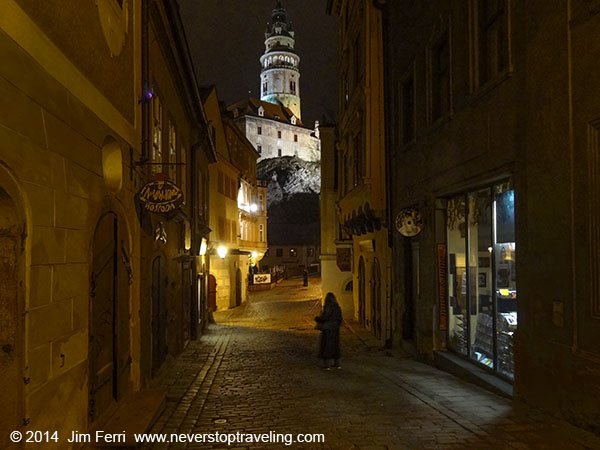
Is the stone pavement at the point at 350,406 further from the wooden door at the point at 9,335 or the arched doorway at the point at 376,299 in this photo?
the arched doorway at the point at 376,299

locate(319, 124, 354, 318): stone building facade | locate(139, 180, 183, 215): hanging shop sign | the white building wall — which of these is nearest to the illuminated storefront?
locate(139, 180, 183, 215): hanging shop sign

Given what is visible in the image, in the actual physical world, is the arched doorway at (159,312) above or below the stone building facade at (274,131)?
below

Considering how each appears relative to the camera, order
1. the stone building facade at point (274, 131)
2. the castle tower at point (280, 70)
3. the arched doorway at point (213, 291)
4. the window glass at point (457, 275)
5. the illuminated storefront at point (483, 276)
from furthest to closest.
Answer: the castle tower at point (280, 70) < the stone building facade at point (274, 131) < the arched doorway at point (213, 291) < the window glass at point (457, 275) < the illuminated storefront at point (483, 276)

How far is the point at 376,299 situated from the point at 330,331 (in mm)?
6449

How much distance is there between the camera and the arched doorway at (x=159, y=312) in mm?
11180

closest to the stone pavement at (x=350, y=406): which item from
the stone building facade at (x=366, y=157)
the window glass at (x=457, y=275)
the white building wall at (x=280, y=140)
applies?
the window glass at (x=457, y=275)

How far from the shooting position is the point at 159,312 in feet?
38.9

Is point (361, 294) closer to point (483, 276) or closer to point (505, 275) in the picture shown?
point (483, 276)

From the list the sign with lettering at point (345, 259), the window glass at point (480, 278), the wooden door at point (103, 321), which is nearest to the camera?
the wooden door at point (103, 321)

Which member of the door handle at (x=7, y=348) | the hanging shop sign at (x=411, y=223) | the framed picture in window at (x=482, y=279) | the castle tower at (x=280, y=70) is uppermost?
the castle tower at (x=280, y=70)

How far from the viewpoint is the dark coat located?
12109 mm

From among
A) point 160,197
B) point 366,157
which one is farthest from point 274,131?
point 160,197

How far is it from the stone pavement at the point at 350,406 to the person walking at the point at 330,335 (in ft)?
1.11

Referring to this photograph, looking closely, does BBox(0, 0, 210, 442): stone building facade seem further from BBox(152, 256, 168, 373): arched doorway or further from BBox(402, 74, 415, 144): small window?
BBox(402, 74, 415, 144): small window
